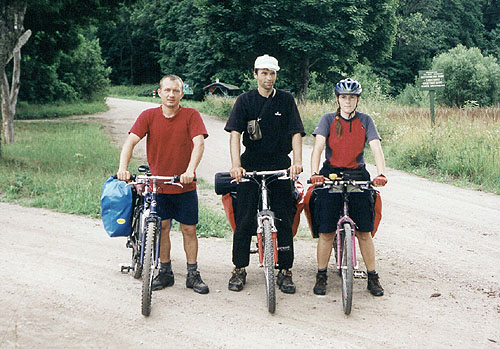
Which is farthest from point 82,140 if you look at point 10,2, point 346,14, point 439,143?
point 346,14

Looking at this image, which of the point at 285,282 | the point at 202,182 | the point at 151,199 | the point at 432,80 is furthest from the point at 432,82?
the point at 151,199

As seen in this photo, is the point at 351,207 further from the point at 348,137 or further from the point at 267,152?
the point at 267,152

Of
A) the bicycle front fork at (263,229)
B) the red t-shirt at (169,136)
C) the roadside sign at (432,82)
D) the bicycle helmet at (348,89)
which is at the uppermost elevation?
the roadside sign at (432,82)

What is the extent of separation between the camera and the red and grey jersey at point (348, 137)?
5105 millimetres

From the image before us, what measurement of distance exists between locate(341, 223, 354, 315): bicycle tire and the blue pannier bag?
→ 6.86 ft

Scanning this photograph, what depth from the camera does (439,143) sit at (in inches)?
527

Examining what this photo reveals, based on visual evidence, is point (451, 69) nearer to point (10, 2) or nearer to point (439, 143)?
point (439, 143)

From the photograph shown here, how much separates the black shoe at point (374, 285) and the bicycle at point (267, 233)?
99 cm

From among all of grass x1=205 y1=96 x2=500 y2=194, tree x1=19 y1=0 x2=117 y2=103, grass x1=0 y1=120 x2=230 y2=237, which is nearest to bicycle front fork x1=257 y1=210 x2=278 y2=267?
grass x1=0 y1=120 x2=230 y2=237

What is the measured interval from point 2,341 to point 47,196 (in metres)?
6.19

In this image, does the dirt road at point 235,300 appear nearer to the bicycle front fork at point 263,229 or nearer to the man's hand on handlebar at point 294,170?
the bicycle front fork at point 263,229

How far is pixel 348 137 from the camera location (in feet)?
16.7

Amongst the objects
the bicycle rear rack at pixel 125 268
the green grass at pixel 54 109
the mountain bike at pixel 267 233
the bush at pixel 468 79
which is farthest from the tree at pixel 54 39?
the bush at pixel 468 79

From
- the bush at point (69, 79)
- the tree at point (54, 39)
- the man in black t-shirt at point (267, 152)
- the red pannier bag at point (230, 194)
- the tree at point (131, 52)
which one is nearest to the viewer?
the man in black t-shirt at point (267, 152)
